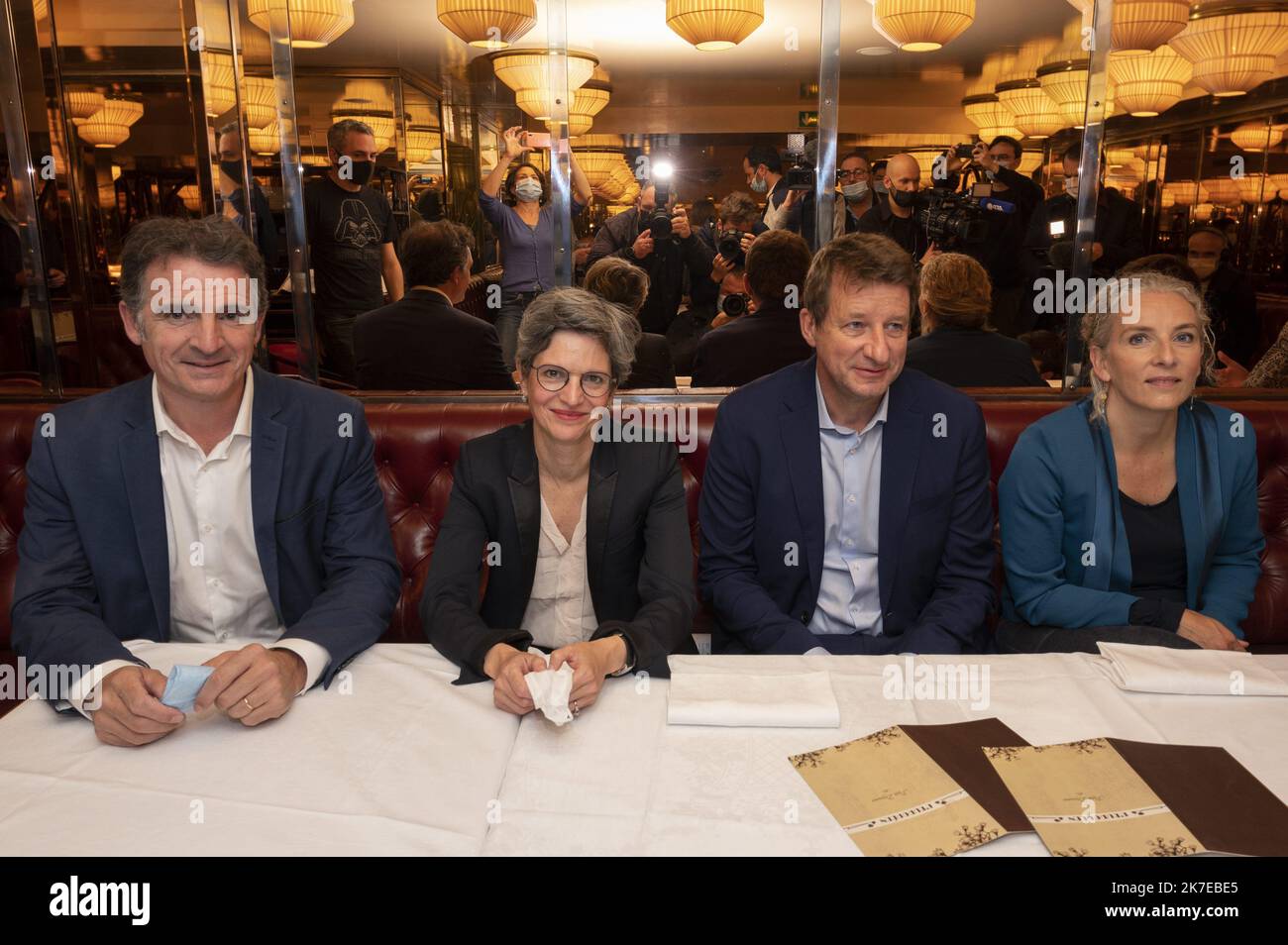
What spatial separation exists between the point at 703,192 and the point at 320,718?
409 centimetres

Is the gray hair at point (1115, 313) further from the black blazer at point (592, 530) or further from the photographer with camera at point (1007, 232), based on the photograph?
the photographer with camera at point (1007, 232)

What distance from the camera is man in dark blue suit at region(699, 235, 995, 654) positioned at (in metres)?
1.99

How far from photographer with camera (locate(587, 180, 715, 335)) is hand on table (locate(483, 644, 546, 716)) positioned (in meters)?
3.36

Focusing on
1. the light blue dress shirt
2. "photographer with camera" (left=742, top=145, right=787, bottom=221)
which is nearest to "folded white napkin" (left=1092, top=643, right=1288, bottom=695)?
the light blue dress shirt

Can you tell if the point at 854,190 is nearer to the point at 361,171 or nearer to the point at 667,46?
the point at 667,46

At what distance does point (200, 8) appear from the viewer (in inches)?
156

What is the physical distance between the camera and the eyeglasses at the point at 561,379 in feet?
6.04

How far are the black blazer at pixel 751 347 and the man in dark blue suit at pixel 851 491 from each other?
1.39m

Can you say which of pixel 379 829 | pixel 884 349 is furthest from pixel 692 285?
pixel 379 829

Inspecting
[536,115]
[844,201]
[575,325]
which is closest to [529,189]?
[536,115]

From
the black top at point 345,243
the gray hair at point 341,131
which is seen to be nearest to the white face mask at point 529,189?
the black top at point 345,243

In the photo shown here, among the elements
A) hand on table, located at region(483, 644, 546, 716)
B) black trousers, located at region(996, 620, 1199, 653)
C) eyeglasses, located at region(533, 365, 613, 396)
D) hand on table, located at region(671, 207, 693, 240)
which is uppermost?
hand on table, located at region(671, 207, 693, 240)

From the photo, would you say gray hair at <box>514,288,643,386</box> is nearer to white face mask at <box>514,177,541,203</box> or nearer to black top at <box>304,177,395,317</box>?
white face mask at <box>514,177,541,203</box>
